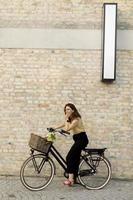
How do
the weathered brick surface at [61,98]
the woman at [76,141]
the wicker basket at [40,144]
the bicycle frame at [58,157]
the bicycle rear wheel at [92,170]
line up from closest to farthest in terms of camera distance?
the wicker basket at [40,144] < the woman at [76,141] < the bicycle frame at [58,157] < the bicycle rear wheel at [92,170] < the weathered brick surface at [61,98]

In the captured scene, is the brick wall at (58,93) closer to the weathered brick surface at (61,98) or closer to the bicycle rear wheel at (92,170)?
the weathered brick surface at (61,98)

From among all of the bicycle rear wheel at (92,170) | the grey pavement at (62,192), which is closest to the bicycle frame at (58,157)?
the bicycle rear wheel at (92,170)

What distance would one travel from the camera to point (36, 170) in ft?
30.9

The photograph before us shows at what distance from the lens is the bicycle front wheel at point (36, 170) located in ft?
30.2

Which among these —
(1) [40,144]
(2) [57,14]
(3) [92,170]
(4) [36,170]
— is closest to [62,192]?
(4) [36,170]

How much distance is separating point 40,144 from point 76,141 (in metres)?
0.71

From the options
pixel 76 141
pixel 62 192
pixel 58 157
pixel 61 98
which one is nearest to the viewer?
pixel 62 192

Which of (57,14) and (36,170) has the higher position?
(57,14)

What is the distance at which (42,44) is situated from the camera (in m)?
10.5

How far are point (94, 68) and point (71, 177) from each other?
247 cm

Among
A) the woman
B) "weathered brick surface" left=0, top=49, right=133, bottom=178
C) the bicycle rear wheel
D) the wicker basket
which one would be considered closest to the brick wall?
"weathered brick surface" left=0, top=49, right=133, bottom=178

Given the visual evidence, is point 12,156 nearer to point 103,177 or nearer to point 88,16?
point 103,177

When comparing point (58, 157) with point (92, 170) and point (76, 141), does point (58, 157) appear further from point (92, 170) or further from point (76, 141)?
point (92, 170)

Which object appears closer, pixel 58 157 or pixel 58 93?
pixel 58 157
